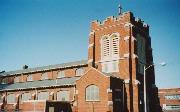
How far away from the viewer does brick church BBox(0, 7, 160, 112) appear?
34594 millimetres

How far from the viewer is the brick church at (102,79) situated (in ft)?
113

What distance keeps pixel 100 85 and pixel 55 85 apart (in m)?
11.0

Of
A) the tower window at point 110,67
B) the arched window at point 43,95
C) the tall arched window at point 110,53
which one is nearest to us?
the tower window at point 110,67

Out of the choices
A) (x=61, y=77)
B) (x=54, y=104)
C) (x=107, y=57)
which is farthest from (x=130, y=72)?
(x=61, y=77)

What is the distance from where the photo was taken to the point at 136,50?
38094 millimetres

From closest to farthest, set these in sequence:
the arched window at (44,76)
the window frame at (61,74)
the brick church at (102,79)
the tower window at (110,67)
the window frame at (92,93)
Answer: the window frame at (92,93), the brick church at (102,79), the tower window at (110,67), the window frame at (61,74), the arched window at (44,76)

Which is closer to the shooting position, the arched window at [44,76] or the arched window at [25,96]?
the arched window at [25,96]

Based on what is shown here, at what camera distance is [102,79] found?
34062mm

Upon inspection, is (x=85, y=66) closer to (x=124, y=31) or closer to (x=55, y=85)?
(x=55, y=85)

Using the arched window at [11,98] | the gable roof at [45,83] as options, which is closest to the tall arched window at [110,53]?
the gable roof at [45,83]

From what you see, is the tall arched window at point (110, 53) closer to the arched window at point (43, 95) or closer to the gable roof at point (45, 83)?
the gable roof at point (45, 83)

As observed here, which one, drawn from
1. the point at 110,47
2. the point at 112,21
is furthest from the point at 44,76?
the point at 112,21

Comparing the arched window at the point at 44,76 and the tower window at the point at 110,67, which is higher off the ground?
the tower window at the point at 110,67

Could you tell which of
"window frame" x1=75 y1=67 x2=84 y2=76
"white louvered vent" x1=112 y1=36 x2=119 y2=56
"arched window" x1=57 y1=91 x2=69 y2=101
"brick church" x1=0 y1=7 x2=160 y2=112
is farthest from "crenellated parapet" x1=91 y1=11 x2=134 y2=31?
"arched window" x1=57 y1=91 x2=69 y2=101
